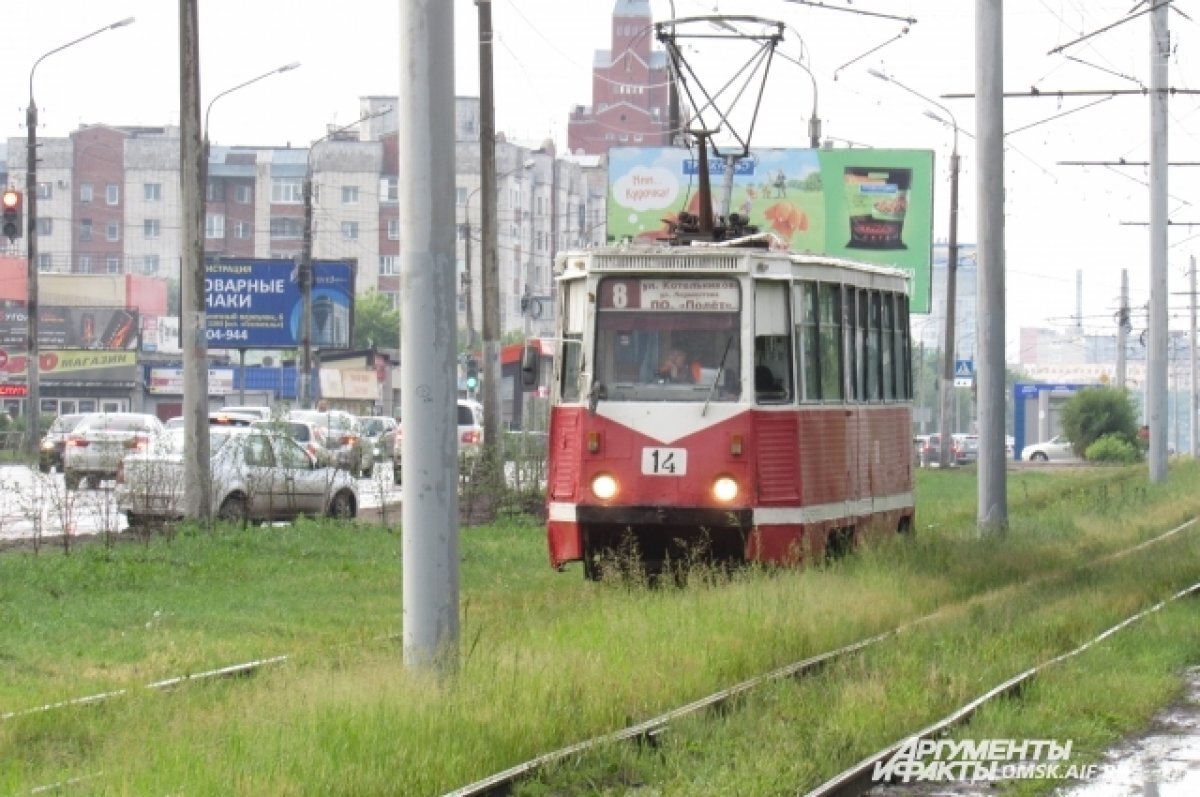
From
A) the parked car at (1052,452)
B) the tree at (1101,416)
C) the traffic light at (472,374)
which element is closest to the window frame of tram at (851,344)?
the traffic light at (472,374)

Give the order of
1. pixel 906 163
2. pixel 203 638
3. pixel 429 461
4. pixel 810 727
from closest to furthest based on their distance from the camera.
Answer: pixel 810 727, pixel 429 461, pixel 203 638, pixel 906 163

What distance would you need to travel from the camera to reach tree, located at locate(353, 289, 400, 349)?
103m

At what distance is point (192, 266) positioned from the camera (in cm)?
2414

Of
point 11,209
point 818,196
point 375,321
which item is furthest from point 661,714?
point 375,321

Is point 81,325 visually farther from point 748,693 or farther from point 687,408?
point 748,693

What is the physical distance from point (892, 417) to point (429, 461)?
10.3 meters

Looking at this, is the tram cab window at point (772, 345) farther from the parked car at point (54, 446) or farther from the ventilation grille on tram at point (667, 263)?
the parked car at point (54, 446)

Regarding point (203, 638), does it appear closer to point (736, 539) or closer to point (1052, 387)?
point (736, 539)

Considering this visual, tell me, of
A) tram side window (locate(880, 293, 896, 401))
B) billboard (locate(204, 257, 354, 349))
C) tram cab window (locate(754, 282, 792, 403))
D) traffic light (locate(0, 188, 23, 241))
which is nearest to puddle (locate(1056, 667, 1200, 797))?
tram cab window (locate(754, 282, 792, 403))

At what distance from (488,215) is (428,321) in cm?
1921

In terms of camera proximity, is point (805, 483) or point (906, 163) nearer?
point (805, 483)

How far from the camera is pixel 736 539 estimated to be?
16750 mm

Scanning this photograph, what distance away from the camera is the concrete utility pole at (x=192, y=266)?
2394 cm

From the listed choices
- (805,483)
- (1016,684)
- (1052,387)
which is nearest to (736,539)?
(805,483)
